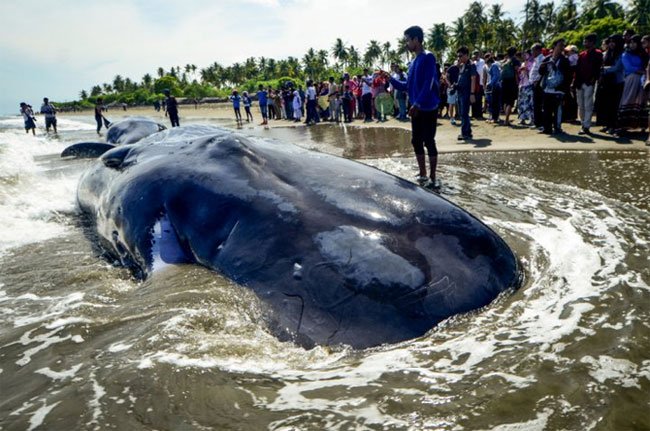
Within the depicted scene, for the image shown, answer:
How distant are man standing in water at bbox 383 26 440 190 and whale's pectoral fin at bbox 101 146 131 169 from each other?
3.26 meters

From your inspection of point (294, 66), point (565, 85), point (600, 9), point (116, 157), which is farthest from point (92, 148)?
point (294, 66)

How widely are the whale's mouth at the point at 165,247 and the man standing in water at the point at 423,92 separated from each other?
11.2 ft

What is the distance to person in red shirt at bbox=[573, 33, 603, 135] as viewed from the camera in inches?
333

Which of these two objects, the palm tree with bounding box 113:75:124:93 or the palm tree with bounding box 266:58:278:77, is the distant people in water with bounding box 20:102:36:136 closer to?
the palm tree with bounding box 266:58:278:77

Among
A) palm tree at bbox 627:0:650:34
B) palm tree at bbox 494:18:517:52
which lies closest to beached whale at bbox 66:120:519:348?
palm tree at bbox 627:0:650:34

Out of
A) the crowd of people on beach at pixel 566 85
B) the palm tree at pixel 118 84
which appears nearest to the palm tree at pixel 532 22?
the crowd of people on beach at pixel 566 85

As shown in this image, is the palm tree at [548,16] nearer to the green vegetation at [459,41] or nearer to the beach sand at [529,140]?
the green vegetation at [459,41]

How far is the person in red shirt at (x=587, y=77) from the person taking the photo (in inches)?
333

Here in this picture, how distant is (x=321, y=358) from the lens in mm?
2150

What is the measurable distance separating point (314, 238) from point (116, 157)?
2632 millimetres

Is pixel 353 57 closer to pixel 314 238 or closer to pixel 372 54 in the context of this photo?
pixel 372 54

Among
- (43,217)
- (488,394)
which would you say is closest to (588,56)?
(488,394)

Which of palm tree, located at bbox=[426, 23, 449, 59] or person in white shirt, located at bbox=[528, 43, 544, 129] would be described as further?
palm tree, located at bbox=[426, 23, 449, 59]

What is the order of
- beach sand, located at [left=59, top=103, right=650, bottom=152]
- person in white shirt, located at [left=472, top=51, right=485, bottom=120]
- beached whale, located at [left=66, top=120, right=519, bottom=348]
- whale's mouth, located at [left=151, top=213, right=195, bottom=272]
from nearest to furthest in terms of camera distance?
beached whale, located at [left=66, top=120, right=519, bottom=348]
whale's mouth, located at [left=151, top=213, right=195, bottom=272]
beach sand, located at [left=59, top=103, right=650, bottom=152]
person in white shirt, located at [left=472, top=51, right=485, bottom=120]
